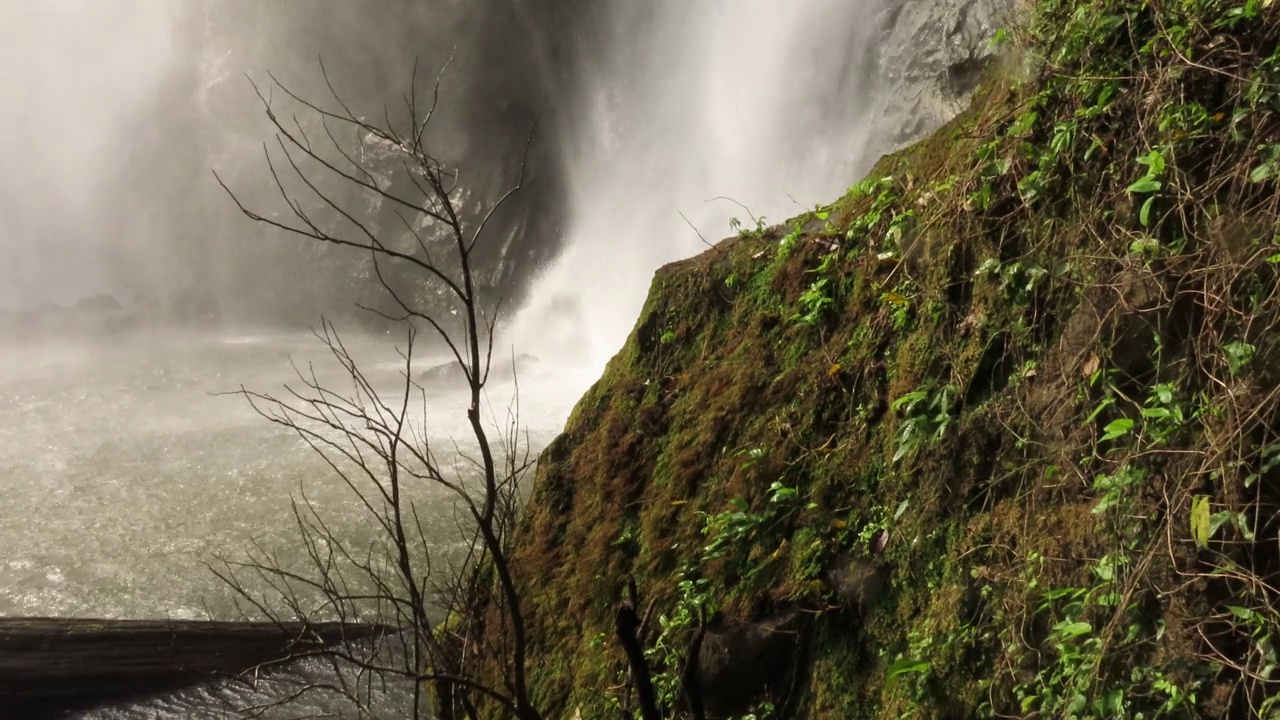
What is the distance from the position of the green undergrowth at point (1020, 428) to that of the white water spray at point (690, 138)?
21.0 ft

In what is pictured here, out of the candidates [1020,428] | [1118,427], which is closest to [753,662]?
[1020,428]

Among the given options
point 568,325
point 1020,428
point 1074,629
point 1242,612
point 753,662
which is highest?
point 568,325

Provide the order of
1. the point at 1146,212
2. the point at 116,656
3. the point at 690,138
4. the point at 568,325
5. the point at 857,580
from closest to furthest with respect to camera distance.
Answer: the point at 1146,212, the point at 857,580, the point at 116,656, the point at 690,138, the point at 568,325

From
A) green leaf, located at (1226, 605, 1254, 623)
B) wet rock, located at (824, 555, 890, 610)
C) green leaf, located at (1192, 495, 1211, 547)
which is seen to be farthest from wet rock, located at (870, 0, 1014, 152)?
green leaf, located at (1226, 605, 1254, 623)

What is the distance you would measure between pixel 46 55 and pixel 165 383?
784 inches

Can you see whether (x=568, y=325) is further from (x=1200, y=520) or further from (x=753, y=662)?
(x=1200, y=520)

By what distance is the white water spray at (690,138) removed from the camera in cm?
984

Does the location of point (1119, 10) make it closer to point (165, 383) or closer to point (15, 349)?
point (165, 383)

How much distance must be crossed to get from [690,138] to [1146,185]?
10.7 m

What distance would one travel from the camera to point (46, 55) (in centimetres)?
2641

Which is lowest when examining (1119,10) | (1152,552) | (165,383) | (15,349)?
(1152,552)

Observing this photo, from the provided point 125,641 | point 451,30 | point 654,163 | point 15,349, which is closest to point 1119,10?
point 125,641

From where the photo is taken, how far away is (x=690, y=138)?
40.9 feet

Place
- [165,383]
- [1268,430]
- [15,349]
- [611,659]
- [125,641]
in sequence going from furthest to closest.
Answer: [15,349], [165,383], [125,641], [611,659], [1268,430]
